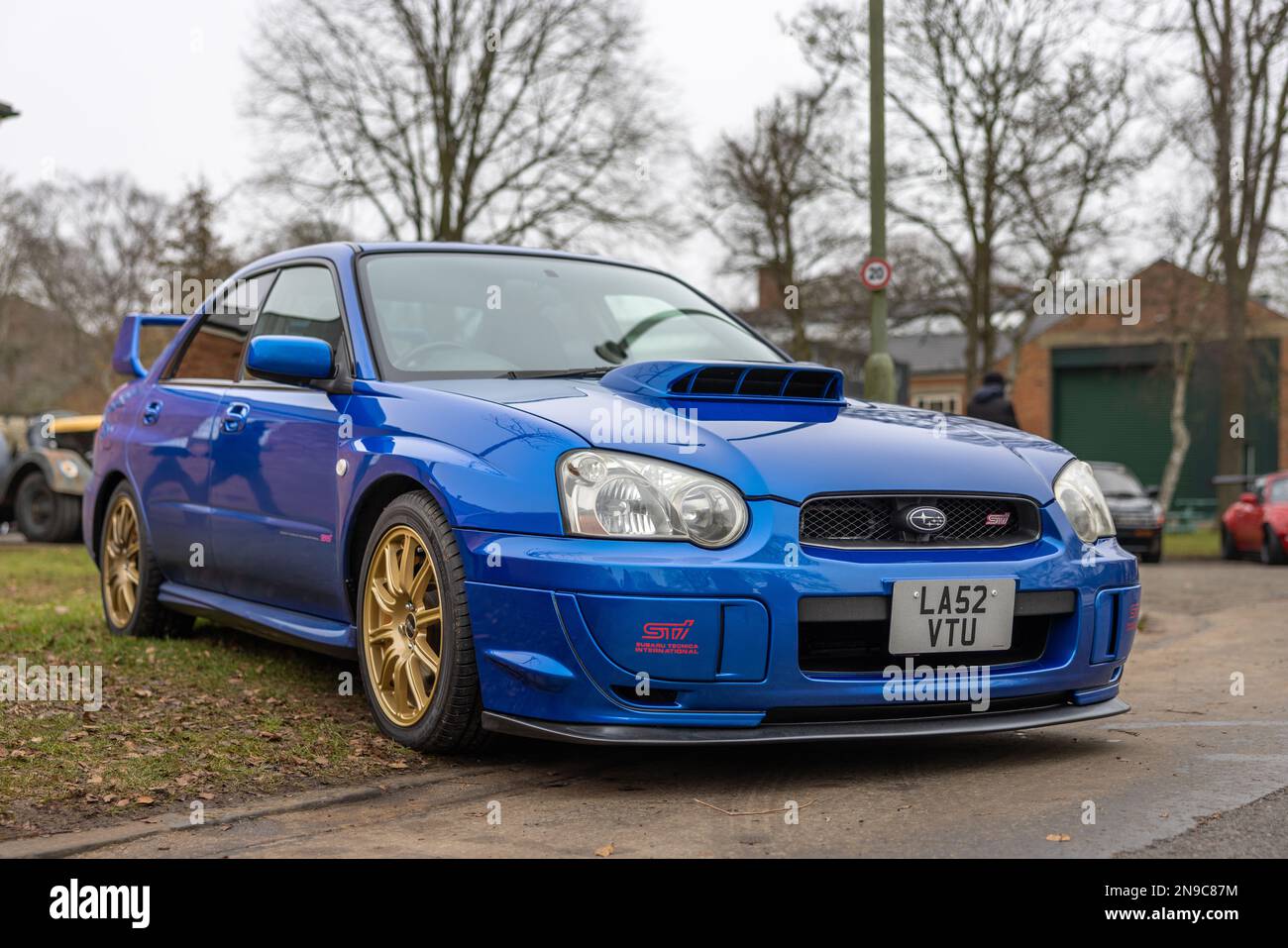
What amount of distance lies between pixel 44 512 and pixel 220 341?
365 inches

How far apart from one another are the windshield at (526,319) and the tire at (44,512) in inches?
406

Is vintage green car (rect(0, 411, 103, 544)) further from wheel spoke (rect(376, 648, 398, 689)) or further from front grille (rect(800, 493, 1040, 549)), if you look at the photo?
front grille (rect(800, 493, 1040, 549))

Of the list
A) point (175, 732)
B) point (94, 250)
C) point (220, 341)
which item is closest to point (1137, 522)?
point (220, 341)

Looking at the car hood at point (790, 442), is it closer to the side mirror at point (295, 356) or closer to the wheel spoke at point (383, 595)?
the side mirror at point (295, 356)

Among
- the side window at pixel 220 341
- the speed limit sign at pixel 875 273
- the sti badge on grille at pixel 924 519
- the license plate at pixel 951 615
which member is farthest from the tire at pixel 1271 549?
the sti badge on grille at pixel 924 519

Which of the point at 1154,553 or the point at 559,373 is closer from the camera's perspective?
the point at 559,373

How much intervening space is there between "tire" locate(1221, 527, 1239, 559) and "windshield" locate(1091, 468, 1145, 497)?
1272mm

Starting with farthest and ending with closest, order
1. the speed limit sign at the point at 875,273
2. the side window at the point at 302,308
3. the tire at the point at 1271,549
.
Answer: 1. the tire at the point at 1271,549
2. the speed limit sign at the point at 875,273
3. the side window at the point at 302,308

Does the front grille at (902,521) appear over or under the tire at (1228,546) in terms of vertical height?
over

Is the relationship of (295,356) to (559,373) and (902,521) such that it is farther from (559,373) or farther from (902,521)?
(902,521)

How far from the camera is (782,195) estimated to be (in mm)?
27438

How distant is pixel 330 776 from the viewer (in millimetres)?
3969

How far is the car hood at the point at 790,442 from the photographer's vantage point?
3.77 meters
